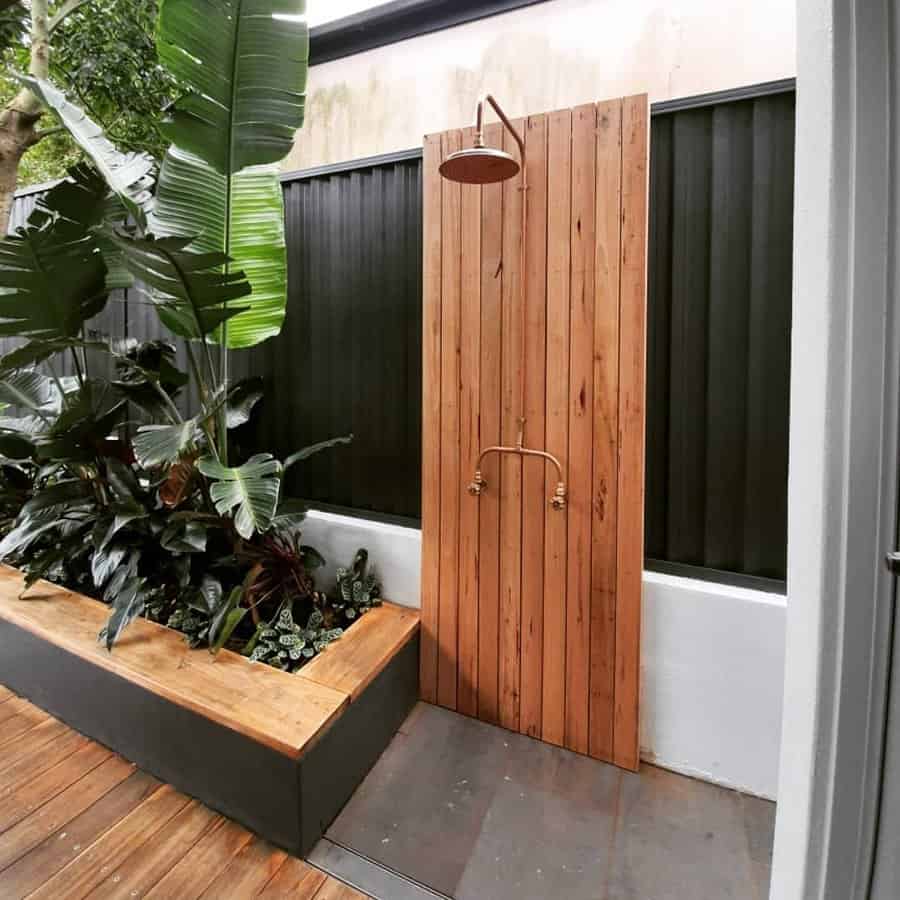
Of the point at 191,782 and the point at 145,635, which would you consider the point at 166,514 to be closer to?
the point at 145,635

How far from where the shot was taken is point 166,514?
6.25 feet

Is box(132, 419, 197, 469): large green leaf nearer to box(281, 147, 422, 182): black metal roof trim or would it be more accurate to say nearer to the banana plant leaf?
the banana plant leaf

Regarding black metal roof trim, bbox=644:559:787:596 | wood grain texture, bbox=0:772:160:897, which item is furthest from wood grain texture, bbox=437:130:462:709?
wood grain texture, bbox=0:772:160:897

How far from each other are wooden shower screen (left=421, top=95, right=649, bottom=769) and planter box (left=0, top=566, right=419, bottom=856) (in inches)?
13.7

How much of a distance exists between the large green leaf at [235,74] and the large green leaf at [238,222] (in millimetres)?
89

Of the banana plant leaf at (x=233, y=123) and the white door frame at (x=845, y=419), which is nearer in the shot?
the white door frame at (x=845, y=419)

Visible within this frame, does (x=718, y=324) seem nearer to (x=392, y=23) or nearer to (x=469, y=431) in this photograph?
(x=469, y=431)

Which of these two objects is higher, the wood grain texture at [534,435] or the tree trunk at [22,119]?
the tree trunk at [22,119]

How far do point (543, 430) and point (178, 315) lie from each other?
52.0 inches

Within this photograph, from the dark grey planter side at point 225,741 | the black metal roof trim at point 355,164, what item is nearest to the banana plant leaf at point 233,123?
the black metal roof trim at point 355,164

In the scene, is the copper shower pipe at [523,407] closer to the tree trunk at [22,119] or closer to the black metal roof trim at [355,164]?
the black metal roof trim at [355,164]

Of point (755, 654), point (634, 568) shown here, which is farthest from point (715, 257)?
point (755, 654)

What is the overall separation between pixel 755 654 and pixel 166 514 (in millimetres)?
2164

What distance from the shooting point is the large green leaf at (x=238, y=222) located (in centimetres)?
161
